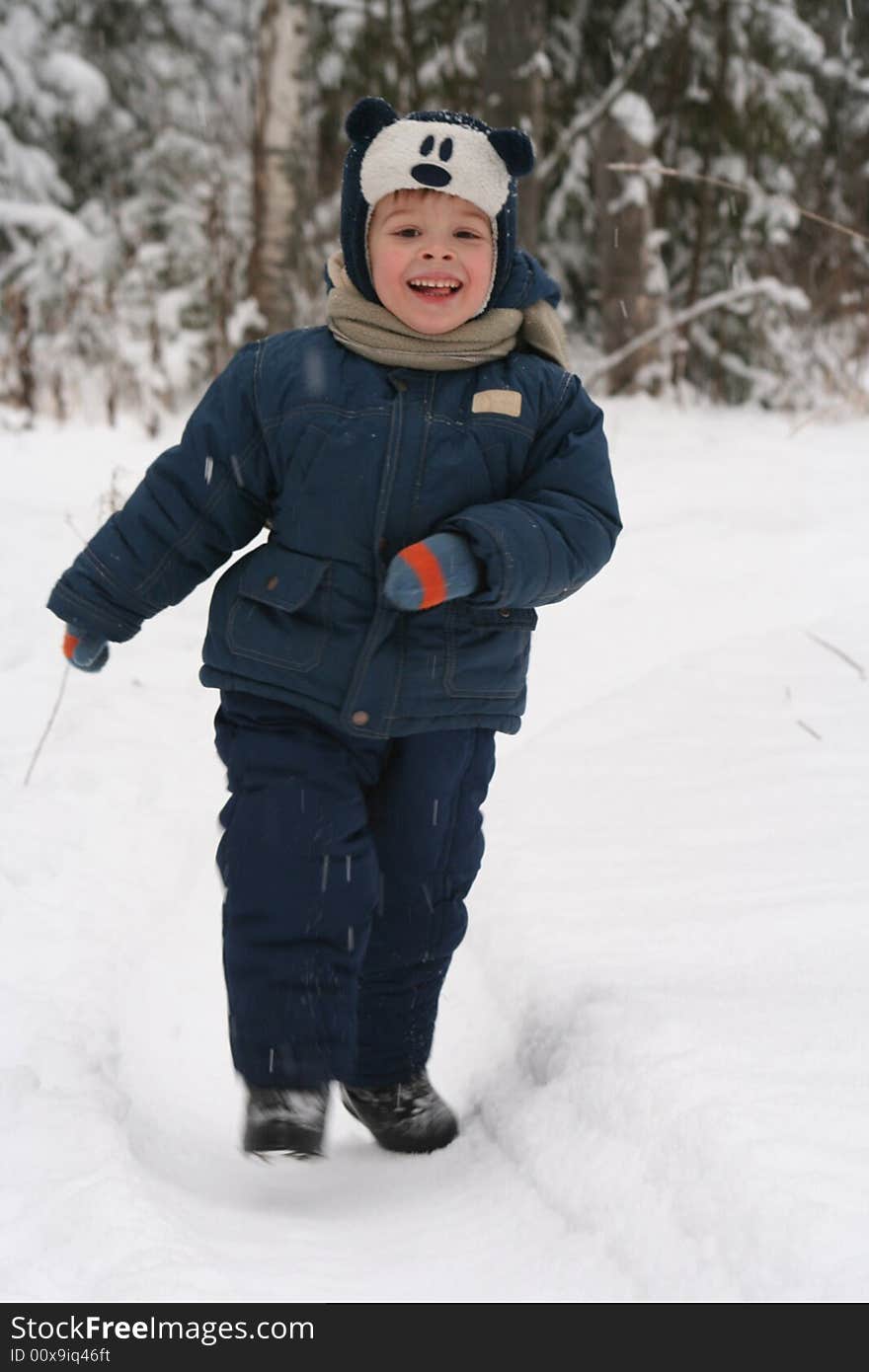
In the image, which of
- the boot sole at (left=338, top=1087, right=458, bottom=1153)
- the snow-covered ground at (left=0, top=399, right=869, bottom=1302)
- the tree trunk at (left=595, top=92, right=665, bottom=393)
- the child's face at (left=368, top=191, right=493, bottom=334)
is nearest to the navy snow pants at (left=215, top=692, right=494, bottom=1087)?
the boot sole at (left=338, top=1087, right=458, bottom=1153)

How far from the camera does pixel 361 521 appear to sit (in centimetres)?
209

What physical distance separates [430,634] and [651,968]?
78 cm

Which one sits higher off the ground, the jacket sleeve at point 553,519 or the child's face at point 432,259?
the child's face at point 432,259

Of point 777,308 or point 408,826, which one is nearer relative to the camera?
point 408,826

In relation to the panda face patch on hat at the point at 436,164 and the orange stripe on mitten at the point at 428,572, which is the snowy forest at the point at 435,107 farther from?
the orange stripe on mitten at the point at 428,572

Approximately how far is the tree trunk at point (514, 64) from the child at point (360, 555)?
5702 millimetres

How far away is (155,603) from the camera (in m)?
2.27

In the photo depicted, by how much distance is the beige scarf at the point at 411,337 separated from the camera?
2.13m

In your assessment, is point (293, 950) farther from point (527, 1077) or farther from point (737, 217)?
point (737, 217)

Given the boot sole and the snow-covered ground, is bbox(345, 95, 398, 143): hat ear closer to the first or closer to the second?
the snow-covered ground

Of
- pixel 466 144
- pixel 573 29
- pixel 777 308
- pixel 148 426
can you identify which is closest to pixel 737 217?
pixel 777 308

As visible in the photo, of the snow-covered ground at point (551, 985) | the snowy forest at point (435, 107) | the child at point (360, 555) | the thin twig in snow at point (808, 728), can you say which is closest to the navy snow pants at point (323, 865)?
the child at point (360, 555)

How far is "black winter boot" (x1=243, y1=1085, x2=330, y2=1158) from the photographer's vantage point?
2.04 m

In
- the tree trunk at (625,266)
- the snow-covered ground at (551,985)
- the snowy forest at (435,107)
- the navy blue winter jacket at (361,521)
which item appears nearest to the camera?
the snow-covered ground at (551,985)
